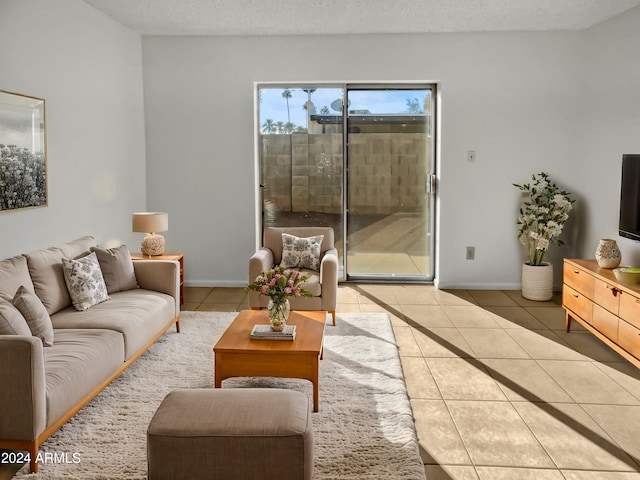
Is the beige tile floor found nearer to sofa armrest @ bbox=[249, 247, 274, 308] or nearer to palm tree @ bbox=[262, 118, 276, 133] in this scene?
sofa armrest @ bbox=[249, 247, 274, 308]

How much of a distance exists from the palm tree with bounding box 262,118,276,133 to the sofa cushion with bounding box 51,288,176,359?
109 inches

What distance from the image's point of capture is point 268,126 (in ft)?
21.9

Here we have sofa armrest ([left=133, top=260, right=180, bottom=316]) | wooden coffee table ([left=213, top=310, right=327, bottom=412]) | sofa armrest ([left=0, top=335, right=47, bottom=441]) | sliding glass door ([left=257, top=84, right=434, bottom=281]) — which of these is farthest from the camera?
sliding glass door ([left=257, top=84, right=434, bottom=281])

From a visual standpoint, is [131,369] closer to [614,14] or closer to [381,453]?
[381,453]

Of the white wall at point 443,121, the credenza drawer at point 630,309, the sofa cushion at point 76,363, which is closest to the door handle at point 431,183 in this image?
the white wall at point 443,121

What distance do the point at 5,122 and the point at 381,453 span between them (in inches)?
129

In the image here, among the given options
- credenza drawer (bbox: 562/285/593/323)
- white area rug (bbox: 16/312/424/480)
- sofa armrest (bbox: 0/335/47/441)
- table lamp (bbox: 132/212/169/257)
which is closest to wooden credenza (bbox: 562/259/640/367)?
credenza drawer (bbox: 562/285/593/323)

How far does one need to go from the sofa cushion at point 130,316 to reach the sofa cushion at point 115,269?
0.07m

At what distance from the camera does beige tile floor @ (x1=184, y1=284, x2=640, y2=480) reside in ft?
Result: 9.27

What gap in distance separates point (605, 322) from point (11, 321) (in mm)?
3981

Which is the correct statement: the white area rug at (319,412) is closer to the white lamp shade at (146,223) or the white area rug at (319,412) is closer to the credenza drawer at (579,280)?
the white lamp shade at (146,223)

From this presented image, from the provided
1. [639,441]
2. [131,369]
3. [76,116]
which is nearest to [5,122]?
[76,116]

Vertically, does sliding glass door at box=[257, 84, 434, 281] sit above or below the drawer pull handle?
above

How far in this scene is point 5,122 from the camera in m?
3.97
